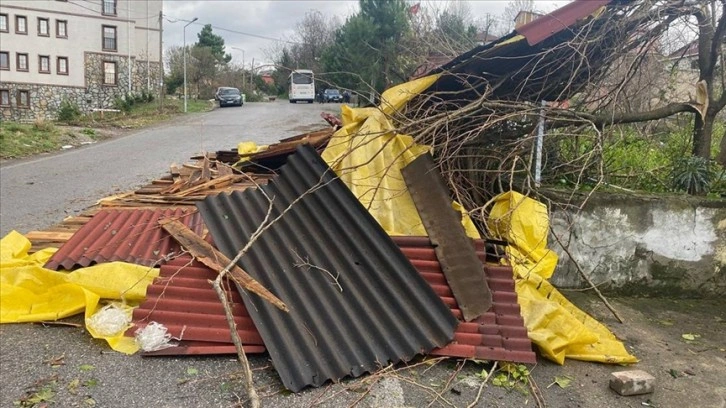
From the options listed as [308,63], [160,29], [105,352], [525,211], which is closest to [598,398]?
[525,211]

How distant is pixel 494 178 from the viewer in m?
5.10

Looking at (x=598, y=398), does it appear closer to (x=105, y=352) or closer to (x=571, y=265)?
(x=571, y=265)

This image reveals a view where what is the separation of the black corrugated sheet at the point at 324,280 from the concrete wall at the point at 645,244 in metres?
2.17

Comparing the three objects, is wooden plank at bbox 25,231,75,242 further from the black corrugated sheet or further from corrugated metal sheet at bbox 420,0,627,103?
corrugated metal sheet at bbox 420,0,627,103

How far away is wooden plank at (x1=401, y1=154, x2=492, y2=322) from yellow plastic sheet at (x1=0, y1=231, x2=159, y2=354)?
2.16 meters

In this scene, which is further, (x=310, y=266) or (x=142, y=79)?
(x=142, y=79)

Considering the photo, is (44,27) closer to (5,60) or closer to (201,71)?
(5,60)

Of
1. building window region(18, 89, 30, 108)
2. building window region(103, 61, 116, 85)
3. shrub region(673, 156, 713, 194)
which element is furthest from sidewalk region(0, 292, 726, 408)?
building window region(18, 89, 30, 108)

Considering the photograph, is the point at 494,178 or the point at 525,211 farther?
the point at 494,178

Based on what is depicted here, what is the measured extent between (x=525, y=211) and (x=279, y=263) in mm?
2247

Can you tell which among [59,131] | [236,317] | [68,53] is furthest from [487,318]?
[68,53]

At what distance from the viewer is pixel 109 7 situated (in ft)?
113

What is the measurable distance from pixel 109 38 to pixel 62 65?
351cm

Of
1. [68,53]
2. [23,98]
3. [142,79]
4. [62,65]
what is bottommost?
[23,98]
